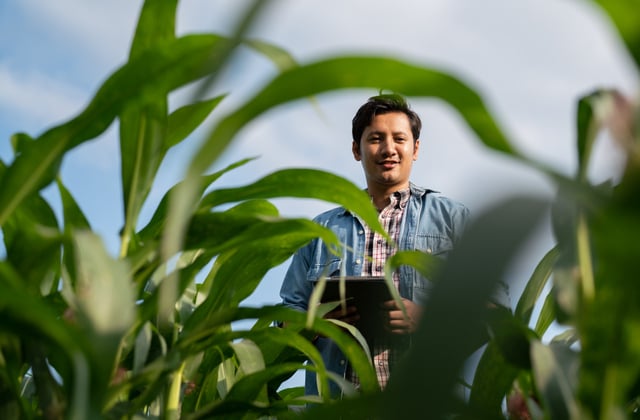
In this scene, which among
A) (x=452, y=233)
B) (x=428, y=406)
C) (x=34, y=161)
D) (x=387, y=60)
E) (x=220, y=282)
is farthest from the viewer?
(x=452, y=233)

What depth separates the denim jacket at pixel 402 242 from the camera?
1974mm

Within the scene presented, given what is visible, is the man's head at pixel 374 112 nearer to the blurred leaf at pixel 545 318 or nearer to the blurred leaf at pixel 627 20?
the blurred leaf at pixel 545 318

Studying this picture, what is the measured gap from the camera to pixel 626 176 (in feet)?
0.93

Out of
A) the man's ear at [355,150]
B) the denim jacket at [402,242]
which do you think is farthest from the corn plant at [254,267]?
the man's ear at [355,150]

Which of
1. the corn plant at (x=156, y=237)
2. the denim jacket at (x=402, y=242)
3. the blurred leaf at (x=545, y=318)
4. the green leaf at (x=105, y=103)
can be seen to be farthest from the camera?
the denim jacket at (x=402, y=242)

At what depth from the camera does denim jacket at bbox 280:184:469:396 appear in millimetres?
1974

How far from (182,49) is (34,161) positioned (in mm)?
115

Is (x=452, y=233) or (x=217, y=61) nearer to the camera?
(x=217, y=61)

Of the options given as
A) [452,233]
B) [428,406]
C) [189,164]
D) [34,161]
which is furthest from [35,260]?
[452,233]

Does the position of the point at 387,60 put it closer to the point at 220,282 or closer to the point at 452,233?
the point at 220,282

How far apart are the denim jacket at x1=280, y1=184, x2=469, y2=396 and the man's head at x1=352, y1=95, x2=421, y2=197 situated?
109mm

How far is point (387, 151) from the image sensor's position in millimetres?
2184

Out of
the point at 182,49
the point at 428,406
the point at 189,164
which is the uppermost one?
the point at 182,49

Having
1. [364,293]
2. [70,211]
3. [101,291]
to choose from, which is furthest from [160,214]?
[364,293]
